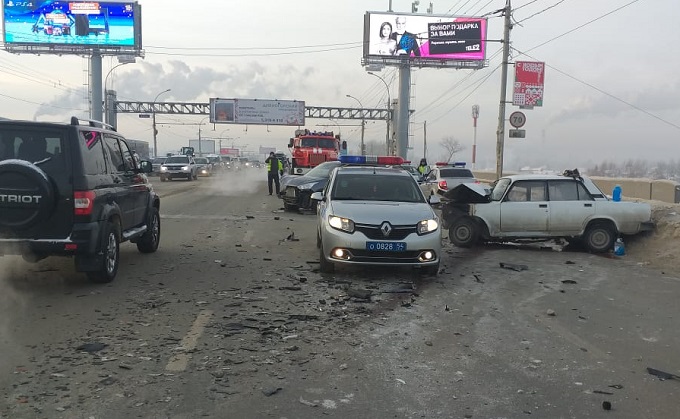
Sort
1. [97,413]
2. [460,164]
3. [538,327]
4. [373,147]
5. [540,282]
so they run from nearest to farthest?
[97,413] < [538,327] < [540,282] < [460,164] < [373,147]

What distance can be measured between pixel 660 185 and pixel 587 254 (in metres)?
13.7

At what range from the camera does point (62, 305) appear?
622 centimetres

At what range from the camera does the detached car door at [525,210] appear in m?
11.2

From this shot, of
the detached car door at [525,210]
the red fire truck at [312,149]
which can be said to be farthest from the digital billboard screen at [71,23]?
the detached car door at [525,210]

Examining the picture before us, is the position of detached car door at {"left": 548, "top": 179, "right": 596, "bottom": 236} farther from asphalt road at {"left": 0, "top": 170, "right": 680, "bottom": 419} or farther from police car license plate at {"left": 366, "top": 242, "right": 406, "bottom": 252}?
police car license plate at {"left": 366, "top": 242, "right": 406, "bottom": 252}

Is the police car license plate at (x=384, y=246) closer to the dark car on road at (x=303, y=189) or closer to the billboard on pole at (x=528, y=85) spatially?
the dark car on road at (x=303, y=189)

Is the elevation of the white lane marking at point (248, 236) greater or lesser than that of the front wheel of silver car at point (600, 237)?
lesser

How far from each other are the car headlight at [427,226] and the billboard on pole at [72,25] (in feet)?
179

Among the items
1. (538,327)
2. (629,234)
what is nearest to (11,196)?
(538,327)

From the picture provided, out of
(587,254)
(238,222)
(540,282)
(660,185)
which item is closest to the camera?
(540,282)

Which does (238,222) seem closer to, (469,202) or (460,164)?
(469,202)

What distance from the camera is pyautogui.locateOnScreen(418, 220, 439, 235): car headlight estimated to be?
7874mm

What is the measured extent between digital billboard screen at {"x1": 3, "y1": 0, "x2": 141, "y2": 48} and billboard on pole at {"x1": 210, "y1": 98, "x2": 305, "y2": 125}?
1118cm

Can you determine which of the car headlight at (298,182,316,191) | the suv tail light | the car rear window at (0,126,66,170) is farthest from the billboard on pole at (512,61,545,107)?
the car rear window at (0,126,66,170)
